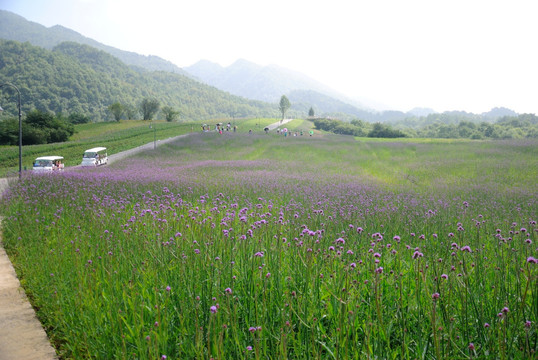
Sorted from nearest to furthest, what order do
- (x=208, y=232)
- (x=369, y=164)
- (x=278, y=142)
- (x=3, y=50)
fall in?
(x=208, y=232), (x=369, y=164), (x=278, y=142), (x=3, y=50)

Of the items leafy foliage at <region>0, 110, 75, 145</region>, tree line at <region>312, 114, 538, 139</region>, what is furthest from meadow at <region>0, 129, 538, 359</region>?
leafy foliage at <region>0, 110, 75, 145</region>

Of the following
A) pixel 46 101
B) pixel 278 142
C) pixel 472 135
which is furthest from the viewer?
pixel 46 101

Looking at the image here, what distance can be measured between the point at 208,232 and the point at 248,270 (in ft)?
4.83

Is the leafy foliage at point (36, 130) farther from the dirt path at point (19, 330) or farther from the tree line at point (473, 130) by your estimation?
the dirt path at point (19, 330)

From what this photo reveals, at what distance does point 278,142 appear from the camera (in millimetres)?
34625

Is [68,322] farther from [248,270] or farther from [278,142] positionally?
[278,142]

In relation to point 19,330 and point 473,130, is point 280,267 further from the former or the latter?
point 473,130

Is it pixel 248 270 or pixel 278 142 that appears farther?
pixel 278 142

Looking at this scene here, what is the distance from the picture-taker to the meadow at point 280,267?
2.72 metres

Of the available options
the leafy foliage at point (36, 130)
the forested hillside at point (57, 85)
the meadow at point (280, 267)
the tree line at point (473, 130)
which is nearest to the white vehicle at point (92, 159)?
the meadow at point (280, 267)

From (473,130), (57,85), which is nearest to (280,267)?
(473,130)

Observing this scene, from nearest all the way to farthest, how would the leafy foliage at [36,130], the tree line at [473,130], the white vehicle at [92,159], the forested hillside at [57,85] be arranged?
the white vehicle at [92,159]
the leafy foliage at [36,130]
the tree line at [473,130]
the forested hillside at [57,85]

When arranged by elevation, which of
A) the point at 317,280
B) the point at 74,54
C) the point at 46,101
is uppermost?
the point at 74,54

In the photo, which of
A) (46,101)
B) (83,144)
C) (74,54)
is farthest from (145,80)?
(83,144)
